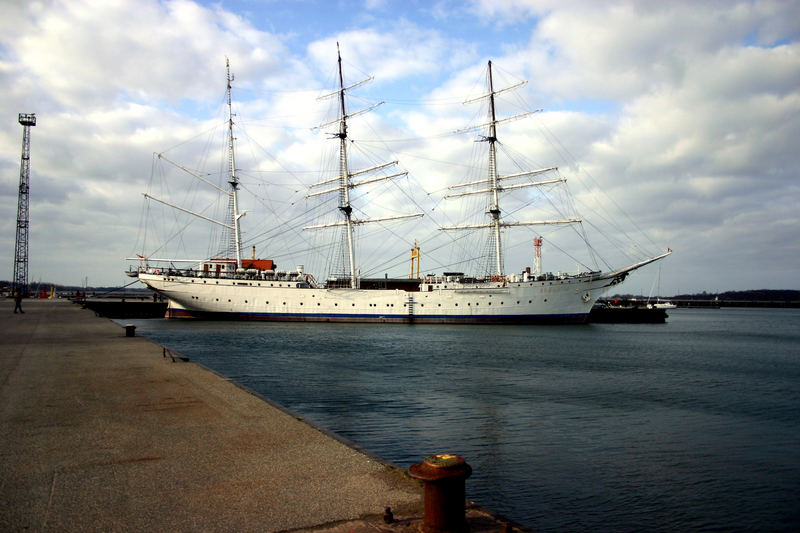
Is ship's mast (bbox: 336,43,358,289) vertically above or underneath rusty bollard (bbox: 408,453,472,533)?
above

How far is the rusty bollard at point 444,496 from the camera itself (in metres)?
4.18

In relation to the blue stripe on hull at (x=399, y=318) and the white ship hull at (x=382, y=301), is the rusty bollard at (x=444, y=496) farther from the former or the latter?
the blue stripe on hull at (x=399, y=318)

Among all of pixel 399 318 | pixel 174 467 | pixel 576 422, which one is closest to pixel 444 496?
pixel 174 467

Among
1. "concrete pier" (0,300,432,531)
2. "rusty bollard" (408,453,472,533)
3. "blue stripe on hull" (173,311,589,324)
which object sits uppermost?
"rusty bollard" (408,453,472,533)

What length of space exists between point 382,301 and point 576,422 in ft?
136

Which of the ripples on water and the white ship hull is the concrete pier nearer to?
the ripples on water

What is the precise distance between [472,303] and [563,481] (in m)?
44.4

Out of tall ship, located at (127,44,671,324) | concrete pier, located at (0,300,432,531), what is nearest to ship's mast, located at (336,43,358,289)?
tall ship, located at (127,44,671,324)

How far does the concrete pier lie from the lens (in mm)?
4566

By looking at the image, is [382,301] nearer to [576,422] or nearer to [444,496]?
[576,422]

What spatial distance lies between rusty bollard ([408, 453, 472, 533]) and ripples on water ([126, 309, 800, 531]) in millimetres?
3333

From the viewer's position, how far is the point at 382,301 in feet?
177

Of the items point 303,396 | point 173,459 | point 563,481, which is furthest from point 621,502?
point 303,396

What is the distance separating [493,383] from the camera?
18.9 meters
